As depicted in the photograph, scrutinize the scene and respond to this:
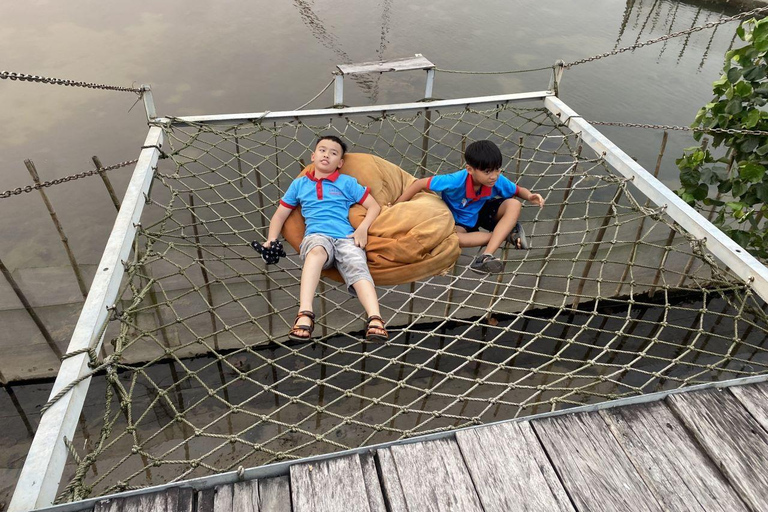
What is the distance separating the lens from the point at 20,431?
2902mm

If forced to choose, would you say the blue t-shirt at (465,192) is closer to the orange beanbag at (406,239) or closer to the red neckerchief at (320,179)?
the orange beanbag at (406,239)

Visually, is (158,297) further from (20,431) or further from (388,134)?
(388,134)

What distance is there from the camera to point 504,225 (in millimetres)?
2328

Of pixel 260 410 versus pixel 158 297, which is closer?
pixel 260 410

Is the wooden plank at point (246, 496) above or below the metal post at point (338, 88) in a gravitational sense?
below

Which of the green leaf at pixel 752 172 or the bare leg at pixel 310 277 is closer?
the bare leg at pixel 310 277

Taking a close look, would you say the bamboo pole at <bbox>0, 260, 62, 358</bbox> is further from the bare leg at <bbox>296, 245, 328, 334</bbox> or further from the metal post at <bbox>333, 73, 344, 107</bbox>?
the metal post at <bbox>333, 73, 344, 107</bbox>

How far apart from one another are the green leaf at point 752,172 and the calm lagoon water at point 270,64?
7.57 ft

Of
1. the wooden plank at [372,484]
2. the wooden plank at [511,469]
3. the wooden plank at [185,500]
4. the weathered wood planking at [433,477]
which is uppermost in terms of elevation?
the wooden plank at [511,469]

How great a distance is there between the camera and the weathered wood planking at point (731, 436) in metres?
1.34

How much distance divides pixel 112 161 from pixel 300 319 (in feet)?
11.4

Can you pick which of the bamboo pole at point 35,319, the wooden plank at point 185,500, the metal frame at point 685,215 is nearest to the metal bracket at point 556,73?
the metal frame at point 685,215

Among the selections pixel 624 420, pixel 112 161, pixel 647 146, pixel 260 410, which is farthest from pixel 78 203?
pixel 647 146

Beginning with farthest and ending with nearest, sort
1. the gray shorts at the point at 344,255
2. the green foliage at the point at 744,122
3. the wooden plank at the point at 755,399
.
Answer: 1. the green foliage at the point at 744,122
2. the gray shorts at the point at 344,255
3. the wooden plank at the point at 755,399
